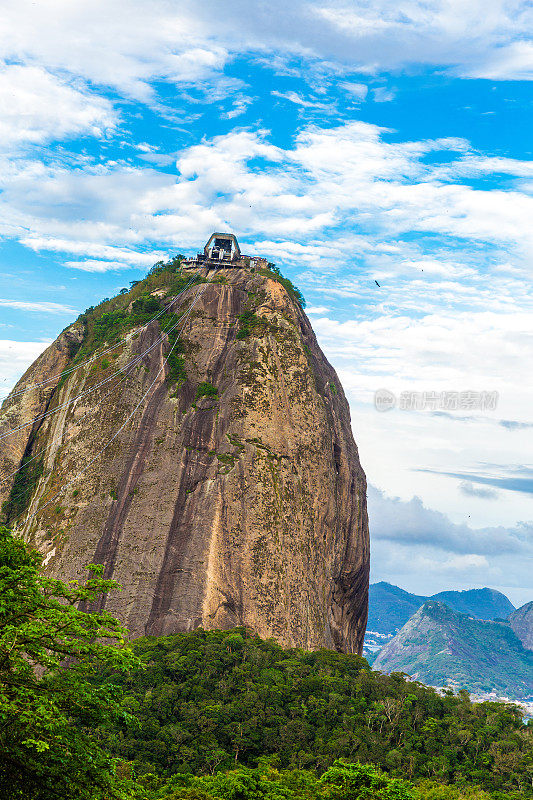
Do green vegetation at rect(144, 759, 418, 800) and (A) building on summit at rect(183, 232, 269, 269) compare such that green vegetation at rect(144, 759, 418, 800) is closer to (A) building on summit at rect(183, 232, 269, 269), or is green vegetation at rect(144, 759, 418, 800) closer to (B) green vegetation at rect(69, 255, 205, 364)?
(B) green vegetation at rect(69, 255, 205, 364)

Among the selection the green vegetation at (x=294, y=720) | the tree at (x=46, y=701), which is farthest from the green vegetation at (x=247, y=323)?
the tree at (x=46, y=701)

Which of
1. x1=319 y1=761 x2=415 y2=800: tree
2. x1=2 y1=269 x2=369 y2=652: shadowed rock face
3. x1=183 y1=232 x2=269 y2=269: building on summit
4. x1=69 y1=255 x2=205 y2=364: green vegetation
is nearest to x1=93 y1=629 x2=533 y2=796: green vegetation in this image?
x1=2 y1=269 x2=369 y2=652: shadowed rock face

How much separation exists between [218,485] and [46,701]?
48.2 meters

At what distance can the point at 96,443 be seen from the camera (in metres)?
72.6

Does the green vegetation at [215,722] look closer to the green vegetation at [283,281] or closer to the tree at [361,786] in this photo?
the tree at [361,786]

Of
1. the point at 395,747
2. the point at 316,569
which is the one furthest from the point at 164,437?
the point at 395,747

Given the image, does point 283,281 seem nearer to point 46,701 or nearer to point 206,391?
point 206,391

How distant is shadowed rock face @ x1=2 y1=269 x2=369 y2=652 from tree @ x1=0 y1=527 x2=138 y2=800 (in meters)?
39.5

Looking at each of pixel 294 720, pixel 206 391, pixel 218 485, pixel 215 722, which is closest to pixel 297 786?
pixel 215 722

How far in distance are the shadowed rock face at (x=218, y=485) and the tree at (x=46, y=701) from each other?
130ft

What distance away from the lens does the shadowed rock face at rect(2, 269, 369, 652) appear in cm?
6450

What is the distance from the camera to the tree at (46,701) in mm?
21203

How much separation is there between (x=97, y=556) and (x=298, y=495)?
19.1 m

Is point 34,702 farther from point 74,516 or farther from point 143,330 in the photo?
point 143,330
